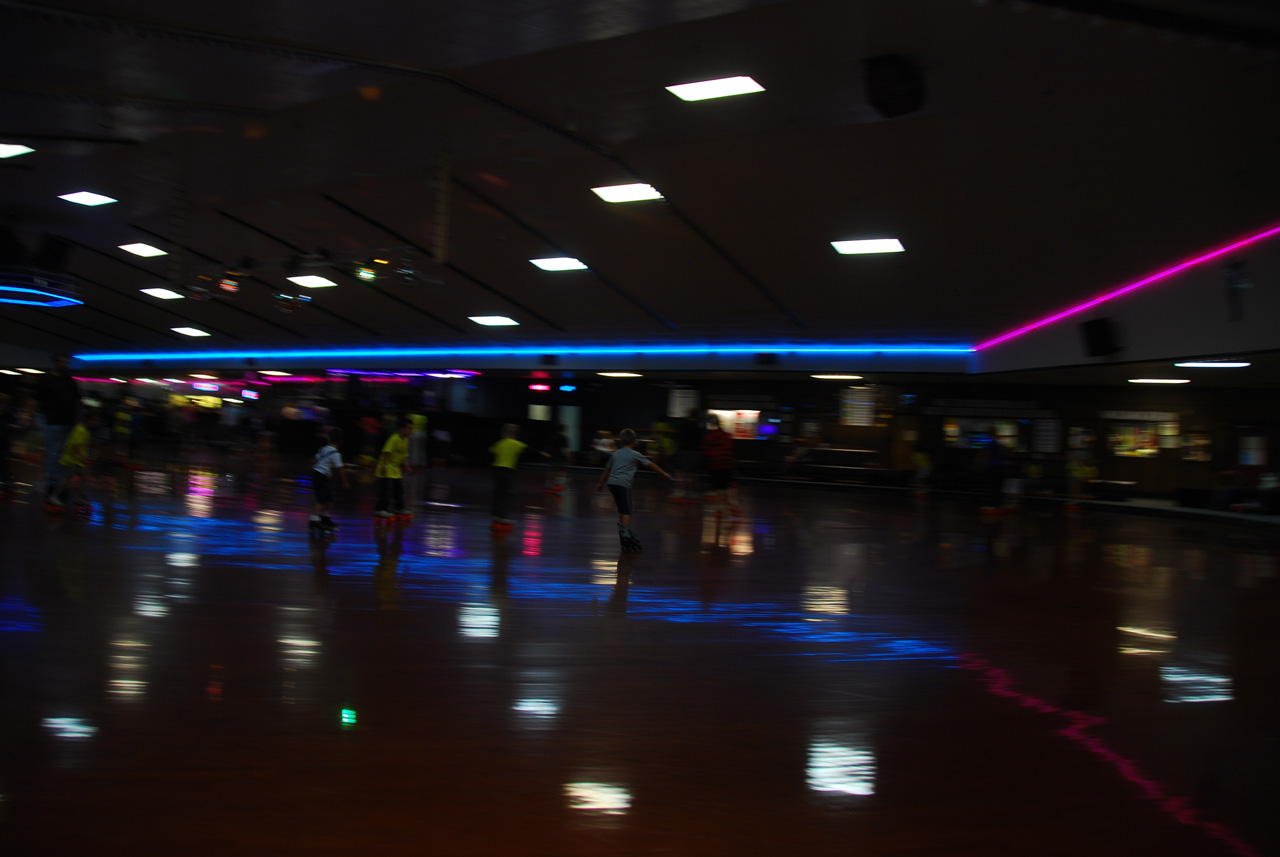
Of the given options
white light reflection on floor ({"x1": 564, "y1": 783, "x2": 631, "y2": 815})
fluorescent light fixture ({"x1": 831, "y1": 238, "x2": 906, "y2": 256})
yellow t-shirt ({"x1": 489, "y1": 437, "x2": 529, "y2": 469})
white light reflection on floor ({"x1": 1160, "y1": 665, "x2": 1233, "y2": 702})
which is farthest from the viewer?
fluorescent light fixture ({"x1": 831, "y1": 238, "x2": 906, "y2": 256})

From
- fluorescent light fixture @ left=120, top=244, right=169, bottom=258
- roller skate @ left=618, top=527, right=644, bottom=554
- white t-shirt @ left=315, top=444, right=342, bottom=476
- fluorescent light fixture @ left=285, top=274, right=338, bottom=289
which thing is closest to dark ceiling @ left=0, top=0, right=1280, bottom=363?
fluorescent light fixture @ left=120, top=244, right=169, bottom=258

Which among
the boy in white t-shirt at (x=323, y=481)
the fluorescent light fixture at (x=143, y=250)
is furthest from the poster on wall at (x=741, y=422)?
the boy in white t-shirt at (x=323, y=481)

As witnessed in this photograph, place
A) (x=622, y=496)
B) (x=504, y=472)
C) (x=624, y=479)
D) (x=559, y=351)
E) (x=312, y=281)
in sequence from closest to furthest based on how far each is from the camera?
(x=622, y=496) < (x=624, y=479) < (x=504, y=472) < (x=312, y=281) < (x=559, y=351)

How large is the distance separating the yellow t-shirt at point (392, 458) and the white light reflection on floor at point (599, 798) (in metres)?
7.97

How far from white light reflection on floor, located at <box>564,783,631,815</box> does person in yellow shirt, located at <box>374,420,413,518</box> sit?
7.99m

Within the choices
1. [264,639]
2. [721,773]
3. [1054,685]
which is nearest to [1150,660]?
[1054,685]

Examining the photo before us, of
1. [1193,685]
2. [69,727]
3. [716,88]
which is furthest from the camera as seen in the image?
[716,88]

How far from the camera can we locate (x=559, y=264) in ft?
58.9

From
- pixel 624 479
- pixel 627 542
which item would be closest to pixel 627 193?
pixel 624 479

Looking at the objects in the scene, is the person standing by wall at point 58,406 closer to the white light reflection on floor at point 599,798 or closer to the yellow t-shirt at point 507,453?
the yellow t-shirt at point 507,453

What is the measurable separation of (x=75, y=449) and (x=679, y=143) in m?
8.36

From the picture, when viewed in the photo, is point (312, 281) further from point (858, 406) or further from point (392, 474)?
point (858, 406)

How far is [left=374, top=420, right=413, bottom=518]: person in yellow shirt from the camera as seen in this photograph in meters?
10.8

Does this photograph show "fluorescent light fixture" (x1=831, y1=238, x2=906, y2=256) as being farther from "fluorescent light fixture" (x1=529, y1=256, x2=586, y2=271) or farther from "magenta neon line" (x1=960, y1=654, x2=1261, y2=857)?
"magenta neon line" (x1=960, y1=654, x2=1261, y2=857)
